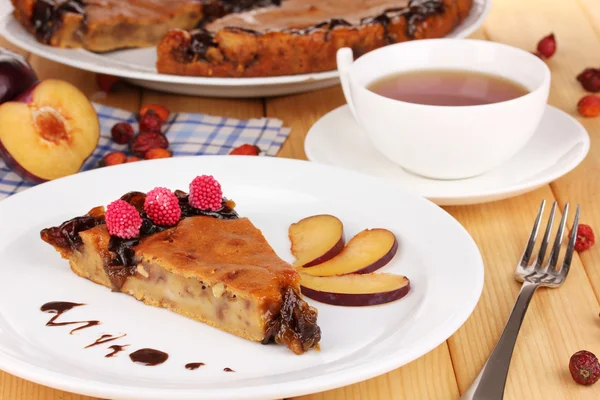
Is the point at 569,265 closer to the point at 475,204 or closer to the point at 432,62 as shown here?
the point at 475,204

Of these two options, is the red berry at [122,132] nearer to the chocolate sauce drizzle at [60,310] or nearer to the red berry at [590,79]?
the chocolate sauce drizzle at [60,310]

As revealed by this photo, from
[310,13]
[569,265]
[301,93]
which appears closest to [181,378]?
[569,265]

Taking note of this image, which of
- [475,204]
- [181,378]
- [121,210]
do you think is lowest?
[475,204]

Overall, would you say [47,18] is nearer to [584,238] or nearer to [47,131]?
[47,131]

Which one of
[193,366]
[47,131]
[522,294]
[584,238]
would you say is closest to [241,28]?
[47,131]

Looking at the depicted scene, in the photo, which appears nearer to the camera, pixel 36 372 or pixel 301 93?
pixel 36 372

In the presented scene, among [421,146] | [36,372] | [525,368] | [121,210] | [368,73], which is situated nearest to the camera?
[36,372]

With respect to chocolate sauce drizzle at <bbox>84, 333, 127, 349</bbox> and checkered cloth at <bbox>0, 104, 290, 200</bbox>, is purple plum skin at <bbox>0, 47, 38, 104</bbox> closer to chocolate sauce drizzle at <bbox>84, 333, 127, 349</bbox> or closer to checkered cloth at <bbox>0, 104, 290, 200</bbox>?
checkered cloth at <bbox>0, 104, 290, 200</bbox>
